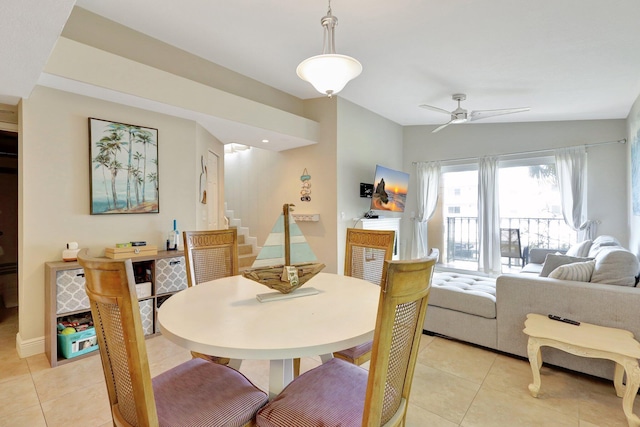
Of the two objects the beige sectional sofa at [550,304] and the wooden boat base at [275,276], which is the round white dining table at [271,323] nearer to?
the wooden boat base at [275,276]

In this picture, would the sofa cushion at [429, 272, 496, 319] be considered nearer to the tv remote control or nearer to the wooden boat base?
the tv remote control

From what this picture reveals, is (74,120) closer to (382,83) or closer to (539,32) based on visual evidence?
(382,83)

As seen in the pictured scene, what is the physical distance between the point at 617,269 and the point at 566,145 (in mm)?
3016

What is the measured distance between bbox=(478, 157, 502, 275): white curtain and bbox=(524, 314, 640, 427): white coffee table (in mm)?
2978

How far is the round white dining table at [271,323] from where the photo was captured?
1026mm

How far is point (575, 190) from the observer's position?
4.32 metres

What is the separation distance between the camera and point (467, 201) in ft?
18.0

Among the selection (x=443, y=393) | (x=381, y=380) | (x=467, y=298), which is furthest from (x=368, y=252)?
(x=381, y=380)

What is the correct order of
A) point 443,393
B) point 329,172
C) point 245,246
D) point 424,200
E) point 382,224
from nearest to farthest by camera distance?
point 443,393
point 329,172
point 382,224
point 245,246
point 424,200

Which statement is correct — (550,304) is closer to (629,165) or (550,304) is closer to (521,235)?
(629,165)

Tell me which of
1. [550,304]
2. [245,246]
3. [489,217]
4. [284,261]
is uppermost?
[489,217]

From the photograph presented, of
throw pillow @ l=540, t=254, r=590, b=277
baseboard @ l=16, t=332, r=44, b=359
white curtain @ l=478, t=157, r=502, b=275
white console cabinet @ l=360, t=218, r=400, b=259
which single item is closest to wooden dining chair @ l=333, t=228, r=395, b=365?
throw pillow @ l=540, t=254, r=590, b=277

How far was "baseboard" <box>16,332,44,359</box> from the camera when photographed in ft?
8.53

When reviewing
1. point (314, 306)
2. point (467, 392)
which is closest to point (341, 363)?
point (314, 306)
